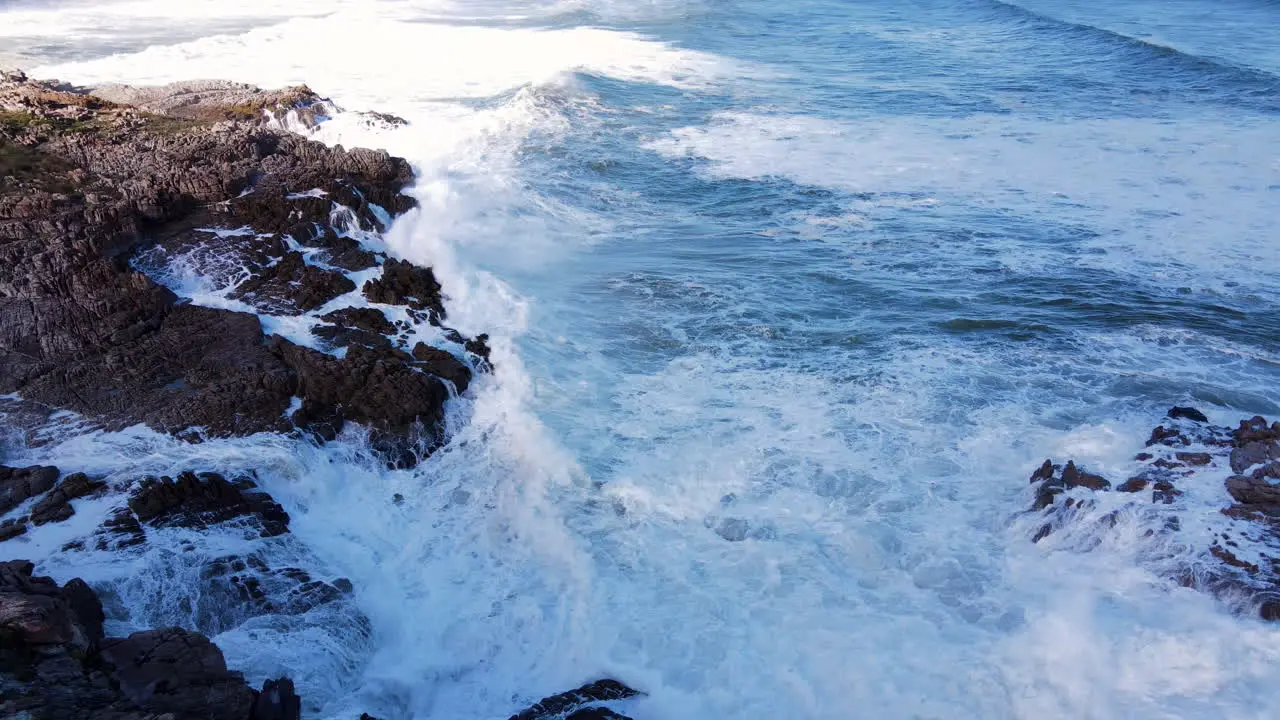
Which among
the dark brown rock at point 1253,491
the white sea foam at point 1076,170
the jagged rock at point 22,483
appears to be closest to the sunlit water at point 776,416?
the white sea foam at point 1076,170

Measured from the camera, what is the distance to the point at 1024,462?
28.9 feet

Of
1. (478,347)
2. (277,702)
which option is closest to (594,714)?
(277,702)

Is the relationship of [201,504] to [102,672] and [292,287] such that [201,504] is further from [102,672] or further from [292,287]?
[292,287]

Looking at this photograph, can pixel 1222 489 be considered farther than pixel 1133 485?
No

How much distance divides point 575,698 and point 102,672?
310 cm

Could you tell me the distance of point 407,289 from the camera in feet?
36.7

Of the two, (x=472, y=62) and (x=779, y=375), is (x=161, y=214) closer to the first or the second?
(x=779, y=375)

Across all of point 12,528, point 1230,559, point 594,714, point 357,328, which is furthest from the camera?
point 357,328

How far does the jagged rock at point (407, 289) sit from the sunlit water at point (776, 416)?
39 cm

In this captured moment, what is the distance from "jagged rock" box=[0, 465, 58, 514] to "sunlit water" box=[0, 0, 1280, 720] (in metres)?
0.31

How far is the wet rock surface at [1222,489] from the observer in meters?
7.05

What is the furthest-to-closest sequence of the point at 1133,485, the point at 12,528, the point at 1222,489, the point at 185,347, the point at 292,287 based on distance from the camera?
the point at 292,287, the point at 185,347, the point at 1133,485, the point at 1222,489, the point at 12,528

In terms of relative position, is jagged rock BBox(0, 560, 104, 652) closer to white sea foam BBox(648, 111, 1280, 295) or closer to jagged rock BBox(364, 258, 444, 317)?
jagged rock BBox(364, 258, 444, 317)

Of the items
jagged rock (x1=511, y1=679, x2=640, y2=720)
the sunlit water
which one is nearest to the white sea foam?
the sunlit water
